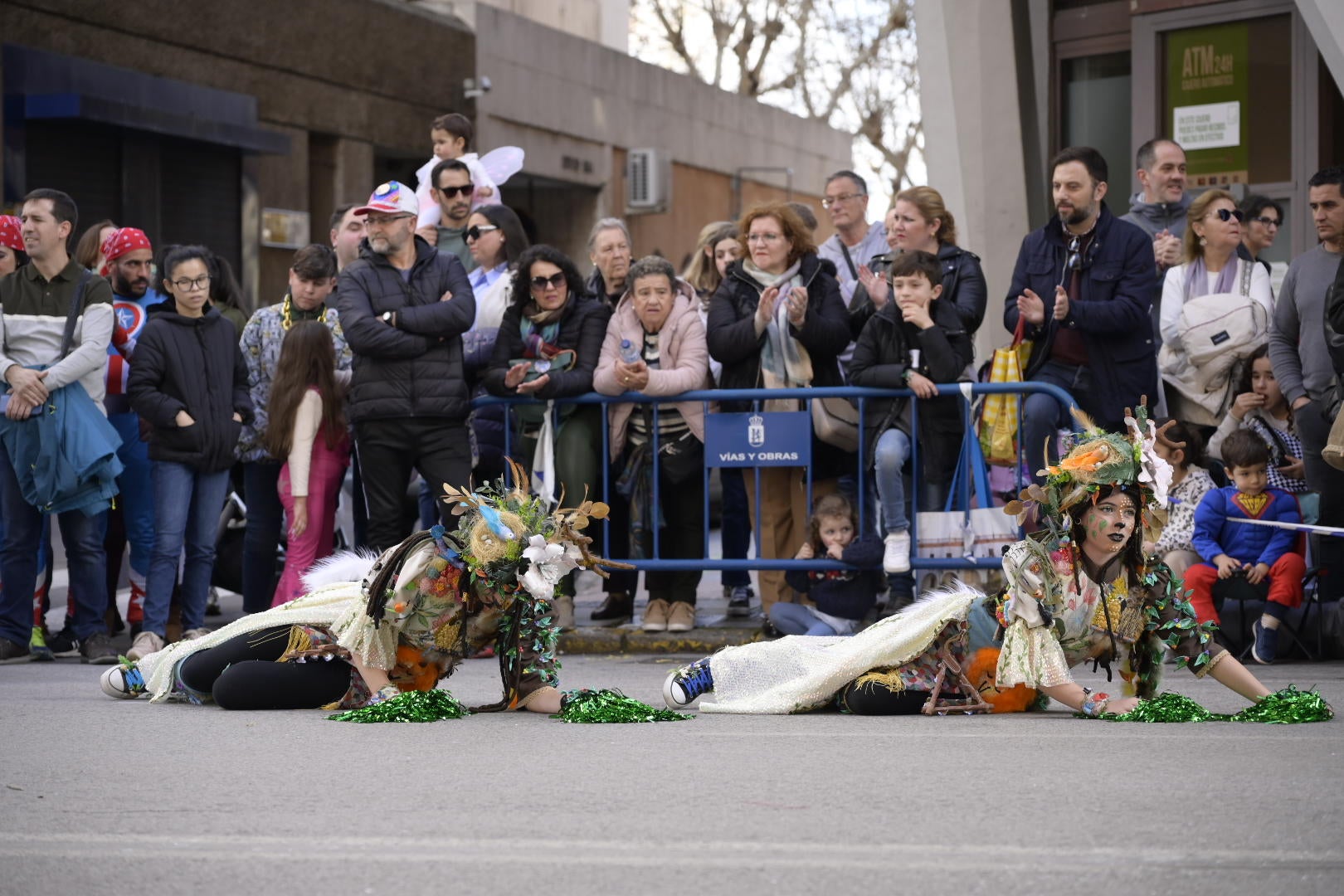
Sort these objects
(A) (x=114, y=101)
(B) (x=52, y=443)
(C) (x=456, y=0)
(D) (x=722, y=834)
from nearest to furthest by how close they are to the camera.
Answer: (D) (x=722, y=834)
(B) (x=52, y=443)
(A) (x=114, y=101)
(C) (x=456, y=0)

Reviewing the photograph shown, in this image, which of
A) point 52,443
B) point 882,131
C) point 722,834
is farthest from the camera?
point 882,131

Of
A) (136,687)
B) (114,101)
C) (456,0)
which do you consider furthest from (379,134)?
(136,687)

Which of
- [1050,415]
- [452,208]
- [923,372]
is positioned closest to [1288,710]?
[1050,415]

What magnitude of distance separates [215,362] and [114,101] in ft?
31.4

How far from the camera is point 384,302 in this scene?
980cm

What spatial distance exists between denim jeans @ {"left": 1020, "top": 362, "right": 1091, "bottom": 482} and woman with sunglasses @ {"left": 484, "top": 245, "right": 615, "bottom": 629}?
2.31 m

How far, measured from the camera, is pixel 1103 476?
6.83 metres

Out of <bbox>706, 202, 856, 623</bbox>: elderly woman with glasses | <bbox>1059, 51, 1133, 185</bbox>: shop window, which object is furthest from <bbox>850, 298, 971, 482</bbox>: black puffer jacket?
<bbox>1059, 51, 1133, 185</bbox>: shop window

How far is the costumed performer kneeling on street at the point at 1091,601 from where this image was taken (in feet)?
22.4

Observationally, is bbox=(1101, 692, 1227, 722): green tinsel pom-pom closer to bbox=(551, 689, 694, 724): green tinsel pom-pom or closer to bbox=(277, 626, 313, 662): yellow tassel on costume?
bbox=(551, 689, 694, 724): green tinsel pom-pom

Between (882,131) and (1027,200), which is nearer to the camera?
(1027,200)

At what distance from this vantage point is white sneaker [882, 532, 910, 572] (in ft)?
31.1

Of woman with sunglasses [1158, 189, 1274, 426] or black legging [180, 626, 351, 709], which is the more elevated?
woman with sunglasses [1158, 189, 1274, 426]

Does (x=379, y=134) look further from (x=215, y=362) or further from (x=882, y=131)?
(x=882, y=131)
